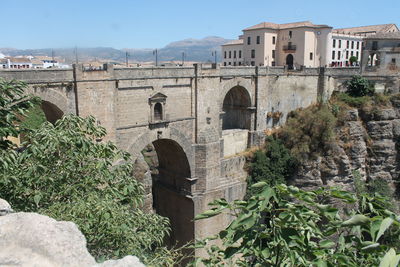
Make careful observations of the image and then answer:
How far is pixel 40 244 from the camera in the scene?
Result: 331 centimetres

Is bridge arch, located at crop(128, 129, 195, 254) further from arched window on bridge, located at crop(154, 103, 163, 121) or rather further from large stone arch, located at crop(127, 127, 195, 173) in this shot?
arched window on bridge, located at crop(154, 103, 163, 121)

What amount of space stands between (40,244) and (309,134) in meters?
24.8

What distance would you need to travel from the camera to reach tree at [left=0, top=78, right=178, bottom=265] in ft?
21.9

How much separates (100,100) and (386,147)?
21.7m

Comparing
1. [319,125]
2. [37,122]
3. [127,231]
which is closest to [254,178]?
[319,125]

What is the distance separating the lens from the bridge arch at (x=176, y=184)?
2109 centimetres

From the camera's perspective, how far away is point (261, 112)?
83.7 ft

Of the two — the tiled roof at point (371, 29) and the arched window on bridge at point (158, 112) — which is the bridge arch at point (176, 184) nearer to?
the arched window on bridge at point (158, 112)

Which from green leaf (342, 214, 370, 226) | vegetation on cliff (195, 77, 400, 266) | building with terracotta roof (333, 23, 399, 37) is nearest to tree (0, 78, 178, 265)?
vegetation on cliff (195, 77, 400, 266)

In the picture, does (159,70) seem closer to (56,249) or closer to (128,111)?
(128,111)

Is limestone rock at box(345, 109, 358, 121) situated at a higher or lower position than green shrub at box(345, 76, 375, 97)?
lower

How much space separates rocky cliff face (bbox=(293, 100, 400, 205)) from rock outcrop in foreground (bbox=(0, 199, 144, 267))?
23260 mm

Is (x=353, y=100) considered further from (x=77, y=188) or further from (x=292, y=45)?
(x=77, y=188)

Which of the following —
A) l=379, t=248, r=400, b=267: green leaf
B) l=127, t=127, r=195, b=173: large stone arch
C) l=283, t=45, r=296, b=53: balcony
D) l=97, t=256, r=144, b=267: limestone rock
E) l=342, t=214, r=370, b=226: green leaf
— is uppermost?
l=283, t=45, r=296, b=53: balcony
